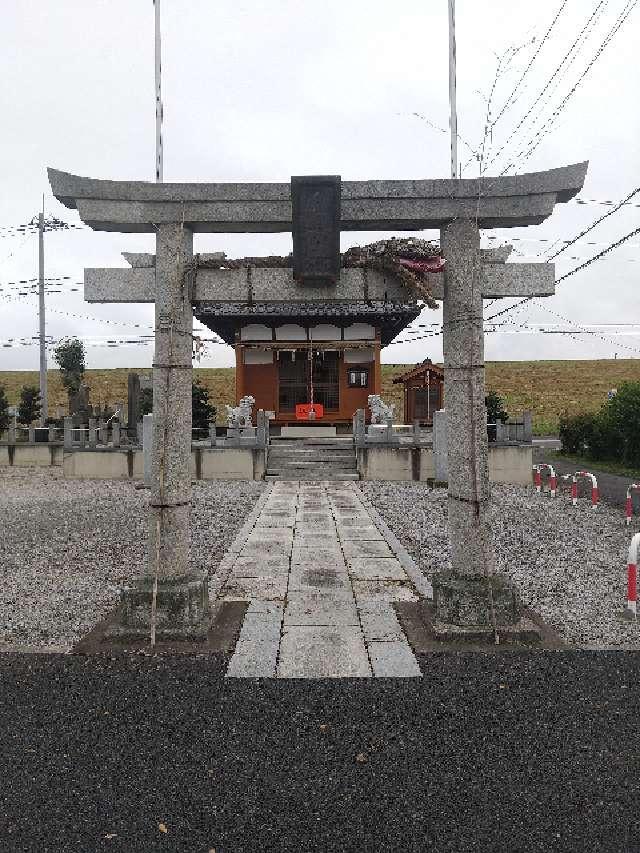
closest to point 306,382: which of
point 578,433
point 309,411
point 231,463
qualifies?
point 309,411

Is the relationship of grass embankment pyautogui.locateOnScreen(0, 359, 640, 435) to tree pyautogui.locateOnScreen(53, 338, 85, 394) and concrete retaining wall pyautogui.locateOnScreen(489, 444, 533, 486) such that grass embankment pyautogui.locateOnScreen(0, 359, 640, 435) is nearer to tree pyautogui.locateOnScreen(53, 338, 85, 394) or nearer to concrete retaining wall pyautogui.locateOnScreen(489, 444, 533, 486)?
tree pyautogui.locateOnScreen(53, 338, 85, 394)

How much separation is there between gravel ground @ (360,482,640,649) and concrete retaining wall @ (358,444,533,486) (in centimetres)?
209

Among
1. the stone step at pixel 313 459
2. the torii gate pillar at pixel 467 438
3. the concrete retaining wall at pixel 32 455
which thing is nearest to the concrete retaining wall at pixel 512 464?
the stone step at pixel 313 459

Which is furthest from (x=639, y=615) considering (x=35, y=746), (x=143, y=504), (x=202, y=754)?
(x=143, y=504)

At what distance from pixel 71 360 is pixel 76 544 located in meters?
32.2

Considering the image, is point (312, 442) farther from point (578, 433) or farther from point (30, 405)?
point (30, 405)

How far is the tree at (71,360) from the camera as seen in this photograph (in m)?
37.2

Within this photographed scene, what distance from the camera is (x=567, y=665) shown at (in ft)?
14.9

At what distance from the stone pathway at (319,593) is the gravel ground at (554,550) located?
0.75 meters

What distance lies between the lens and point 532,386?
258 feet

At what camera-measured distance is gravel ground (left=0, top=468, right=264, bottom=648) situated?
5832 millimetres

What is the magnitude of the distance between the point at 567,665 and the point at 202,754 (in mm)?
3087

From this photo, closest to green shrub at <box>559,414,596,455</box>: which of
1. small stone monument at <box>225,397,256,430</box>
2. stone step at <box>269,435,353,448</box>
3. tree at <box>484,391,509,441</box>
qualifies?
tree at <box>484,391,509,441</box>

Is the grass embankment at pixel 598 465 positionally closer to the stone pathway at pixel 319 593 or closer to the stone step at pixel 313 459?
the stone step at pixel 313 459
